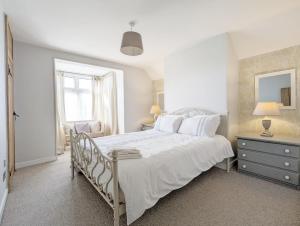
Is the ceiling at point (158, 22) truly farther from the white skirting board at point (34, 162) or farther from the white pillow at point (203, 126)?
the white skirting board at point (34, 162)

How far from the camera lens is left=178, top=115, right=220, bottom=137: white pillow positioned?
272cm

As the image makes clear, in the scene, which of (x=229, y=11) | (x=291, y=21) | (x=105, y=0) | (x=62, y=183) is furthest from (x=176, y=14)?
(x=62, y=183)

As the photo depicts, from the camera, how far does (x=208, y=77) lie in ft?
10.5

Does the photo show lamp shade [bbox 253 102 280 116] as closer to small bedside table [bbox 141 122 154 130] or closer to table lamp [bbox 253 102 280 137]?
table lamp [bbox 253 102 280 137]

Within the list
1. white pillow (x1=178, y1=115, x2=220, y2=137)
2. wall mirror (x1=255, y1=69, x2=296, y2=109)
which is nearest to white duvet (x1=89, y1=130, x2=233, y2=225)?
white pillow (x1=178, y1=115, x2=220, y2=137)

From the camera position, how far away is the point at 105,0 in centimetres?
201

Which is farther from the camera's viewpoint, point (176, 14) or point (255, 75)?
point (255, 75)

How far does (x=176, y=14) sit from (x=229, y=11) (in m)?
0.77

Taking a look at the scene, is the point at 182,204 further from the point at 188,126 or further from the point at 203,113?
the point at 203,113

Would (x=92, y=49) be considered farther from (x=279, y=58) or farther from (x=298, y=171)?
(x=298, y=171)

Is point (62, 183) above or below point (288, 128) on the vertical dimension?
below

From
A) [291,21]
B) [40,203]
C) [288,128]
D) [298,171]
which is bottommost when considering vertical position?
[40,203]

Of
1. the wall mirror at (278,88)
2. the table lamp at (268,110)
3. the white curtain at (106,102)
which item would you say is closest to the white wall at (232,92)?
the wall mirror at (278,88)

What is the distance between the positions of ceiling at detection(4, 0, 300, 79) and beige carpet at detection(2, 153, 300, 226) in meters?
2.49
